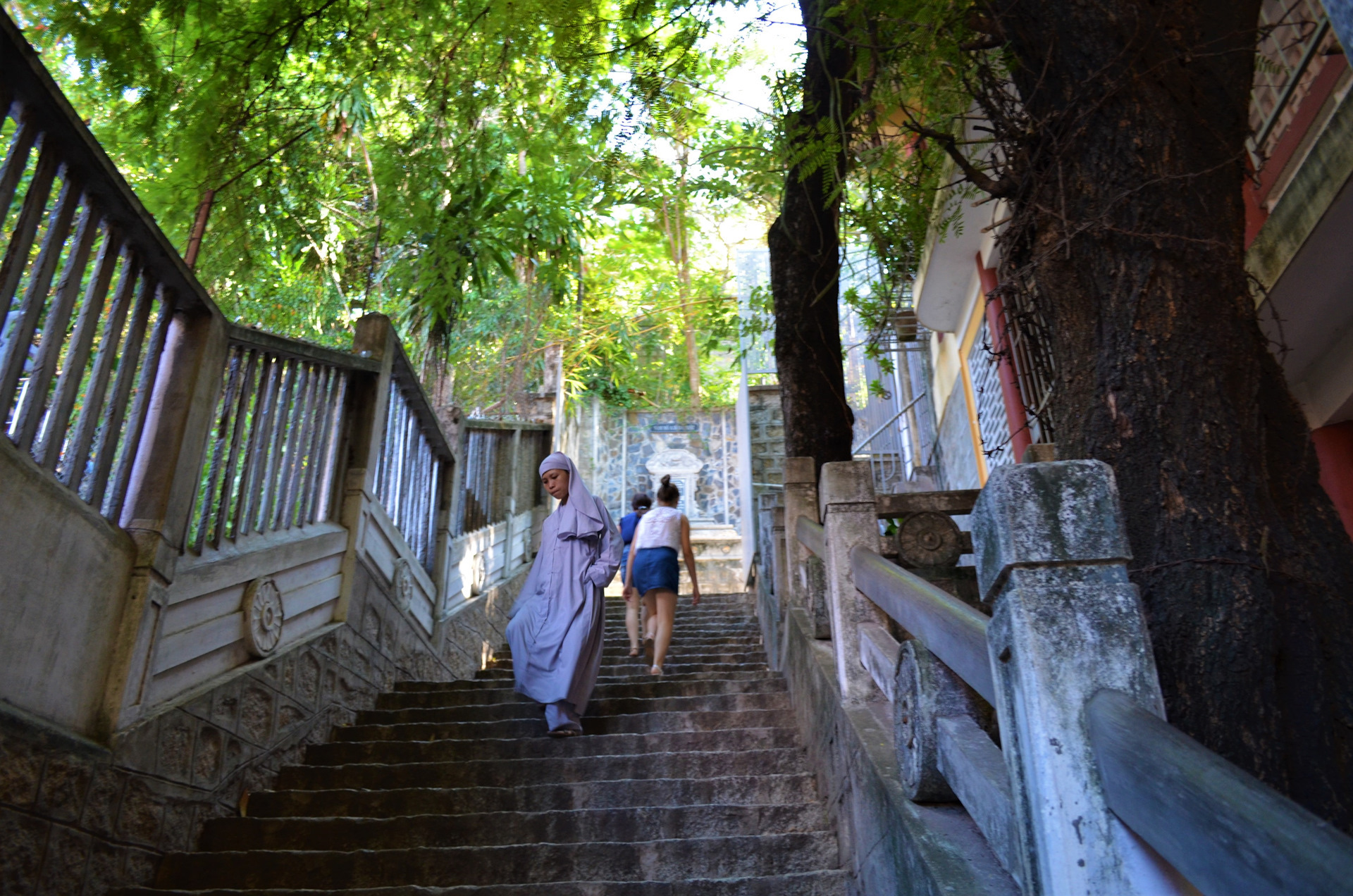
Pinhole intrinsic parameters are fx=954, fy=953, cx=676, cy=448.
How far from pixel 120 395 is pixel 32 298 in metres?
0.68

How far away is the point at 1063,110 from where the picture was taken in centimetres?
289

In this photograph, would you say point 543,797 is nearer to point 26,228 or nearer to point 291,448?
point 291,448

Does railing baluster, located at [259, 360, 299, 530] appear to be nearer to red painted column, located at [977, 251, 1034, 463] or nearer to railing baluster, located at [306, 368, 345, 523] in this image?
railing baluster, located at [306, 368, 345, 523]

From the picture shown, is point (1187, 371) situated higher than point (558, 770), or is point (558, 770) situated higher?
point (1187, 371)

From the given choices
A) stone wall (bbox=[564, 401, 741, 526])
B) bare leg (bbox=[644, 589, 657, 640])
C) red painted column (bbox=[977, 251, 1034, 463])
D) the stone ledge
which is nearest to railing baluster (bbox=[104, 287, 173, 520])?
the stone ledge

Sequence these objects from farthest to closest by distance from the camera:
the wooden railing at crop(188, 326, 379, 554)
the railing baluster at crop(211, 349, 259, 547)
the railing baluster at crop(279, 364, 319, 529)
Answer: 1. the railing baluster at crop(279, 364, 319, 529)
2. the wooden railing at crop(188, 326, 379, 554)
3. the railing baluster at crop(211, 349, 259, 547)

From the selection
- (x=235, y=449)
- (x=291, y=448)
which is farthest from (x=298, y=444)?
(x=235, y=449)

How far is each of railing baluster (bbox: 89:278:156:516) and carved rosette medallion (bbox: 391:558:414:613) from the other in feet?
8.99

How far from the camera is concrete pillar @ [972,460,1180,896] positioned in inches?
60.1

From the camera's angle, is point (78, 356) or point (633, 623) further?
point (633, 623)

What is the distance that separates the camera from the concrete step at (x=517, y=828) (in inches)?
162

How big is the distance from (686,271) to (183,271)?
16.8 meters

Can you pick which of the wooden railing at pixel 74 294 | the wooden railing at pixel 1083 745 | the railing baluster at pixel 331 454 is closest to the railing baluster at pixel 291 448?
the railing baluster at pixel 331 454

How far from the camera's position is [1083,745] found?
1.55 m
